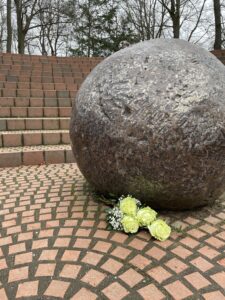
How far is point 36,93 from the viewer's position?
831 cm

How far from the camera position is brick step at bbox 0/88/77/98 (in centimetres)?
811

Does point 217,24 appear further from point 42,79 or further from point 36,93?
point 36,93

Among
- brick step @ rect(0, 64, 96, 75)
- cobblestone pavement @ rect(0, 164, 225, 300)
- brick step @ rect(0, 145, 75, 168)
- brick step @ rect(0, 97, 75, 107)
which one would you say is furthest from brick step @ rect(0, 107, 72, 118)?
cobblestone pavement @ rect(0, 164, 225, 300)

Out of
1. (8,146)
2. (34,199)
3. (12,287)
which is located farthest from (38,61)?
(12,287)

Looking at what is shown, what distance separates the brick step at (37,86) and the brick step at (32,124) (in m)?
2.11

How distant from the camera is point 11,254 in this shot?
2.38 metres

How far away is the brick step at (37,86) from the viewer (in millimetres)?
8602

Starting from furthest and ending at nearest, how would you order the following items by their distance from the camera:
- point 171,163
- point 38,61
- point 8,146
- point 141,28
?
point 141,28 → point 38,61 → point 8,146 → point 171,163

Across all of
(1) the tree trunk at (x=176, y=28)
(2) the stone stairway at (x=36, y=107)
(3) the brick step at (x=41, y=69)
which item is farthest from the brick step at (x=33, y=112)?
(1) the tree trunk at (x=176, y=28)

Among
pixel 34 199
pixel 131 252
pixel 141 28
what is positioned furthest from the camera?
pixel 141 28

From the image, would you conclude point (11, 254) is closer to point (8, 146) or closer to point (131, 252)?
point (131, 252)

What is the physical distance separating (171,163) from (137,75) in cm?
81

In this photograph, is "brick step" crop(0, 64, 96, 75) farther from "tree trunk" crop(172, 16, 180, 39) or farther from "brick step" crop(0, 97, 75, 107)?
"tree trunk" crop(172, 16, 180, 39)

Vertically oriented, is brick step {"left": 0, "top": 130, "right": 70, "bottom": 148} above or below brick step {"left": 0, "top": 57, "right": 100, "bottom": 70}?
below
